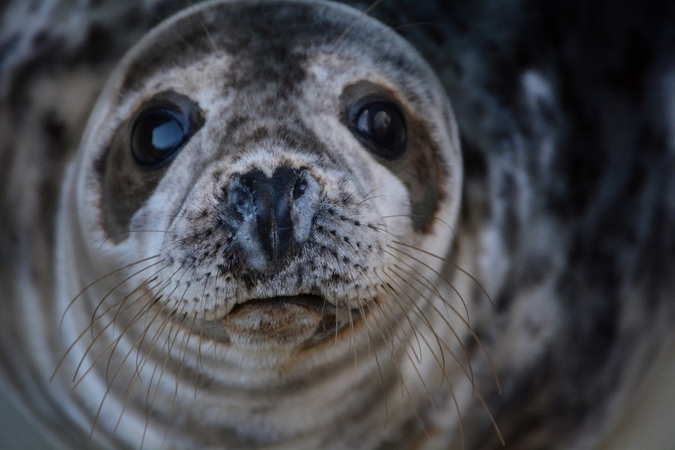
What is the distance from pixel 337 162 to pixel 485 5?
0.81 metres

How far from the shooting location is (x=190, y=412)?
1854mm

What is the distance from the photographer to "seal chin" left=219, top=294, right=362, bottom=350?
4.56ft

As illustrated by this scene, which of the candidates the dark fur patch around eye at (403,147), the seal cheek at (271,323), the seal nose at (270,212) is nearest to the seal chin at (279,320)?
the seal cheek at (271,323)

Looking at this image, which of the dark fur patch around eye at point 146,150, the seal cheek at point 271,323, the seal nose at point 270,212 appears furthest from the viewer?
the dark fur patch around eye at point 146,150

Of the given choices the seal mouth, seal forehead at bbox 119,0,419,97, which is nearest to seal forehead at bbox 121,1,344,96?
seal forehead at bbox 119,0,419,97

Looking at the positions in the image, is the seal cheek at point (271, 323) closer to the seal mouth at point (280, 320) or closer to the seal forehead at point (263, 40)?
the seal mouth at point (280, 320)

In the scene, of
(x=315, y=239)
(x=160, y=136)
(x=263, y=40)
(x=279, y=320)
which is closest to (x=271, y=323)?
(x=279, y=320)

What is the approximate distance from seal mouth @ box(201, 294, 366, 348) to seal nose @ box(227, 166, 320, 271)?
11 centimetres

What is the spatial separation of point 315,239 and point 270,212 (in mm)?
97

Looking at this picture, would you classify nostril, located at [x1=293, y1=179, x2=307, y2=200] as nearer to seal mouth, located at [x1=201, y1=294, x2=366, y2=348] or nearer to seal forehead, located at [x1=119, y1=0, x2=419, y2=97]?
seal mouth, located at [x1=201, y1=294, x2=366, y2=348]

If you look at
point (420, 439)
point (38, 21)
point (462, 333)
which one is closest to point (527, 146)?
point (462, 333)

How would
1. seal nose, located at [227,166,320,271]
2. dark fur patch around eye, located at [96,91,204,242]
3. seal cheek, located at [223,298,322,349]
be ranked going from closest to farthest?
seal nose, located at [227,166,320,271], seal cheek, located at [223,298,322,349], dark fur patch around eye, located at [96,91,204,242]

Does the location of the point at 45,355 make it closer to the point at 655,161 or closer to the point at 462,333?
the point at 462,333

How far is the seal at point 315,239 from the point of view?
4.66 ft
